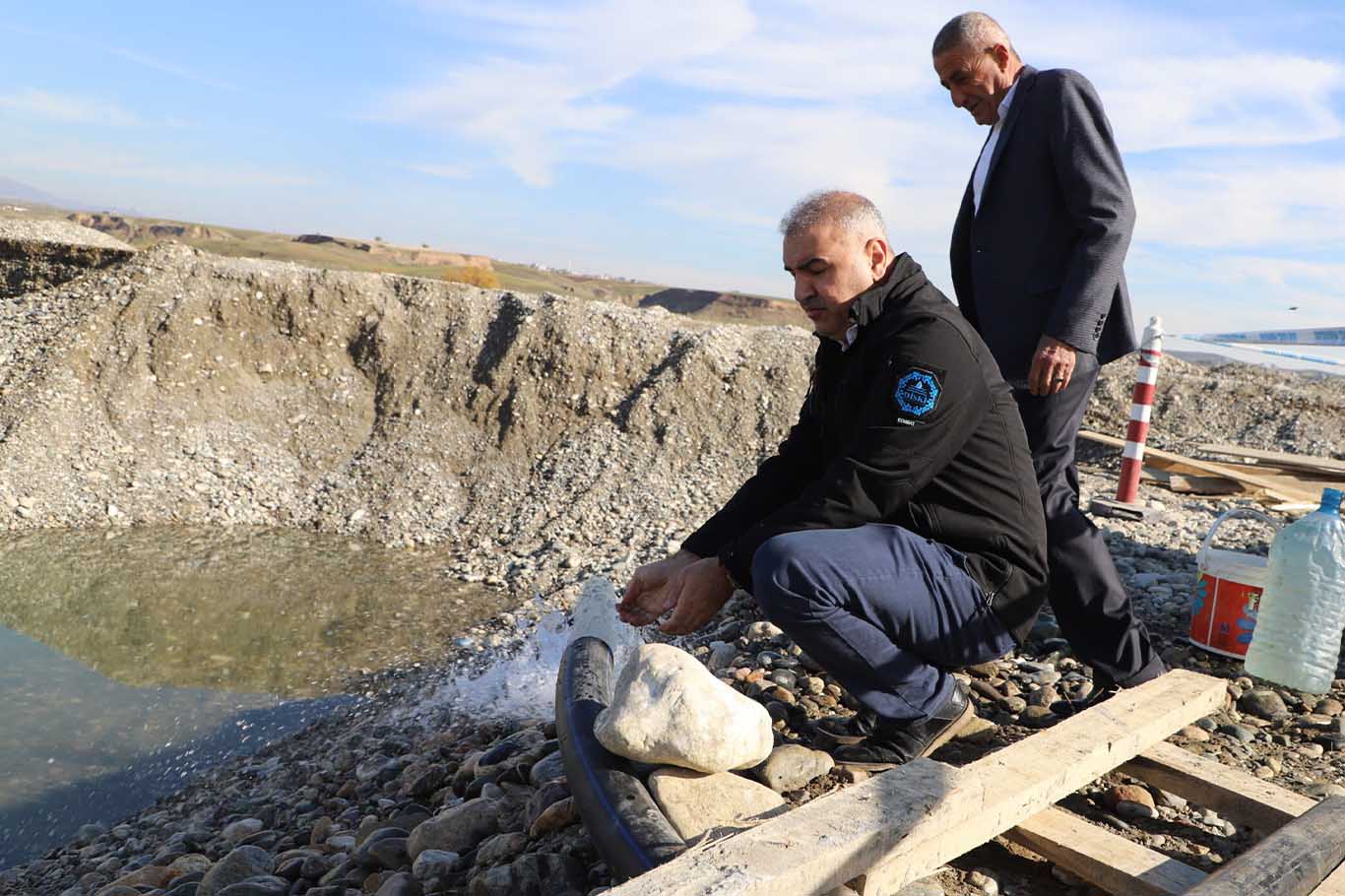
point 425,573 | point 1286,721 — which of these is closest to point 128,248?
point 425,573

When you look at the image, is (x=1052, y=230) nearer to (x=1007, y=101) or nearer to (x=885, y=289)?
(x=1007, y=101)

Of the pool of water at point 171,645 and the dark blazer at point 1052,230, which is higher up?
the dark blazer at point 1052,230

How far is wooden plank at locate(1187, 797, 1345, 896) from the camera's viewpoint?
6.28 ft

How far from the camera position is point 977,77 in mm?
3289

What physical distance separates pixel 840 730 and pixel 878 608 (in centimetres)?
75

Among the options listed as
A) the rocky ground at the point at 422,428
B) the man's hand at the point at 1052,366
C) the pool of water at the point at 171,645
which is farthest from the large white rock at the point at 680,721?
the pool of water at the point at 171,645

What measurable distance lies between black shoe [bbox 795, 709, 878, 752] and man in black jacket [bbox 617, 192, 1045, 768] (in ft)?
0.45

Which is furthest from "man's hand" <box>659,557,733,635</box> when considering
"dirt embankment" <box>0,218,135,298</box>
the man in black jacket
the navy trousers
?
"dirt embankment" <box>0,218,135,298</box>

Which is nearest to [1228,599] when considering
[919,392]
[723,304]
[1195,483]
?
[919,392]

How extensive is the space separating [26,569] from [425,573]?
11.8 feet

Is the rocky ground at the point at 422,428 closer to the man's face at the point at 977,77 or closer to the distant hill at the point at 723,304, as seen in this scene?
the man's face at the point at 977,77

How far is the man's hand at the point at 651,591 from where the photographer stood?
2.79 m

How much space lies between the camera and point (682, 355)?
1150 cm

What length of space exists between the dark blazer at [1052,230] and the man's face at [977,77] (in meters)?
0.08
